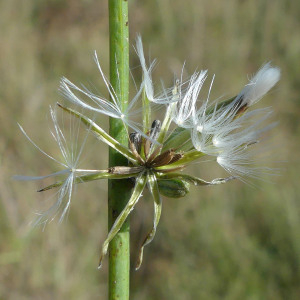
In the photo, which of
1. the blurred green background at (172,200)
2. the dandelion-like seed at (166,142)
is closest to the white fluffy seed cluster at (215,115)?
the dandelion-like seed at (166,142)

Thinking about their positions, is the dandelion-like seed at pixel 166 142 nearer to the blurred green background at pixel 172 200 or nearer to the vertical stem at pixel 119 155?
the vertical stem at pixel 119 155

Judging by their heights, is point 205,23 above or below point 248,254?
above

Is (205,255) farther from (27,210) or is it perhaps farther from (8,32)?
(8,32)

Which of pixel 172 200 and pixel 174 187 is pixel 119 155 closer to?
pixel 174 187

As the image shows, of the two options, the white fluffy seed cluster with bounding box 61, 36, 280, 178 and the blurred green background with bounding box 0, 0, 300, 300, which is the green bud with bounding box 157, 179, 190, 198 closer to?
the white fluffy seed cluster with bounding box 61, 36, 280, 178

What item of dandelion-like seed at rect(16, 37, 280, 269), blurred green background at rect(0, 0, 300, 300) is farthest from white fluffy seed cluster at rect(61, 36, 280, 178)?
blurred green background at rect(0, 0, 300, 300)

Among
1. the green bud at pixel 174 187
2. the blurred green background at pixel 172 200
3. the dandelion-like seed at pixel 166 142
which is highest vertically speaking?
the blurred green background at pixel 172 200

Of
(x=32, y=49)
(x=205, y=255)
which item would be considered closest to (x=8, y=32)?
(x=32, y=49)
